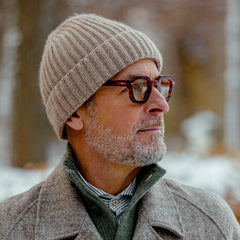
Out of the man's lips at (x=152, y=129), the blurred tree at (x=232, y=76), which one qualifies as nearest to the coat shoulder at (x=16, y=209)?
the man's lips at (x=152, y=129)

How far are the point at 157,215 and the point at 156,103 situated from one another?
622 millimetres

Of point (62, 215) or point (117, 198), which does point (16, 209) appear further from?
point (117, 198)

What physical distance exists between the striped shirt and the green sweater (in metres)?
0.06

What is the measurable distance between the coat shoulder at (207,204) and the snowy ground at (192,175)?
5.61 ft

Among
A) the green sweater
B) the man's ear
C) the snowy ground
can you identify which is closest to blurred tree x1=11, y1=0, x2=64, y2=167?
the snowy ground

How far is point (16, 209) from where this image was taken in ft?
7.41

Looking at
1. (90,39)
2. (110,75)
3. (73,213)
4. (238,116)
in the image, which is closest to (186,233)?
(73,213)

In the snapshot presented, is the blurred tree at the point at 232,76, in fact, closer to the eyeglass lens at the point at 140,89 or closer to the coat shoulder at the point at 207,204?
the coat shoulder at the point at 207,204

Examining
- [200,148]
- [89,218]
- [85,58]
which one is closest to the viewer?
[89,218]

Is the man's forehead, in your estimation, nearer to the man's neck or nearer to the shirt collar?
the man's neck

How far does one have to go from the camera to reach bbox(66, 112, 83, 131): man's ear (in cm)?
256

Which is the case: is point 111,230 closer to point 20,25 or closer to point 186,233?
point 186,233

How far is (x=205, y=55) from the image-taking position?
16.8 m

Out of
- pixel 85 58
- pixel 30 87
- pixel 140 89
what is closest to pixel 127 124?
pixel 140 89
